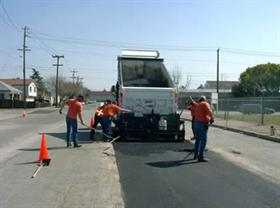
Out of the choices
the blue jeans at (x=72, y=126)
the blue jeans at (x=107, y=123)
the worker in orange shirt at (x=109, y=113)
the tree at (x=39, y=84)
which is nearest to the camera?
the blue jeans at (x=72, y=126)

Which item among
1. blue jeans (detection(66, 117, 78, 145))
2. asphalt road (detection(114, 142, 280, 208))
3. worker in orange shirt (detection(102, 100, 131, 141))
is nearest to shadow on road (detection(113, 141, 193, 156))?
asphalt road (detection(114, 142, 280, 208))

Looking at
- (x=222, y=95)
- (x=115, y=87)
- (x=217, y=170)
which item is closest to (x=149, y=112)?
(x=115, y=87)

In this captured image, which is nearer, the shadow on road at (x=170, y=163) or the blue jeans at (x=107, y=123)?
the shadow on road at (x=170, y=163)

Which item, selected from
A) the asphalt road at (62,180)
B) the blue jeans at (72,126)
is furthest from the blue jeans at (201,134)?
the blue jeans at (72,126)

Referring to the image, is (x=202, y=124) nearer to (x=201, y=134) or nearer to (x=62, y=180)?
(x=201, y=134)

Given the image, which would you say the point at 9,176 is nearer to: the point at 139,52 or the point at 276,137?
the point at 139,52

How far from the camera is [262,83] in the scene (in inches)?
3947

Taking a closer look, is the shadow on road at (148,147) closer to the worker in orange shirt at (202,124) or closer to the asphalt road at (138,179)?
the asphalt road at (138,179)

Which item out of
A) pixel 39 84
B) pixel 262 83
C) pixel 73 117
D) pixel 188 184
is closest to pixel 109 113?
pixel 73 117

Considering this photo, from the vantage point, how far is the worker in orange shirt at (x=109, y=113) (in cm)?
1989

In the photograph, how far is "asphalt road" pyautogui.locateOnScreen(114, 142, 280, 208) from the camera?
8.79 meters

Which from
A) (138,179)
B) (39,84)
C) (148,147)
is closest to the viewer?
(138,179)

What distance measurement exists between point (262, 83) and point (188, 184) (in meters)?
92.5

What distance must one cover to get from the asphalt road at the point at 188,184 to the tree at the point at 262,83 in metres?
85.0
